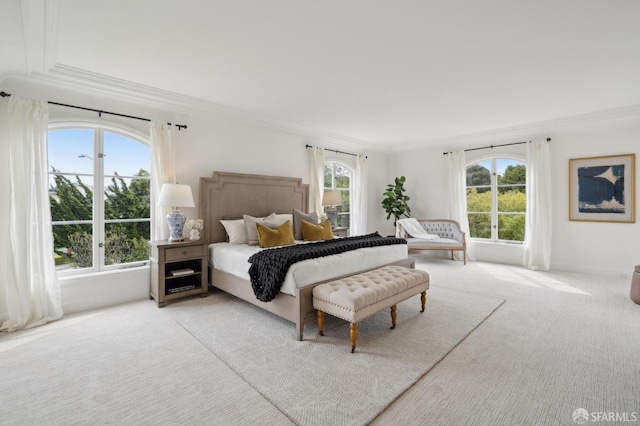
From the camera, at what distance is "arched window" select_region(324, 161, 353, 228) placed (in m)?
6.57

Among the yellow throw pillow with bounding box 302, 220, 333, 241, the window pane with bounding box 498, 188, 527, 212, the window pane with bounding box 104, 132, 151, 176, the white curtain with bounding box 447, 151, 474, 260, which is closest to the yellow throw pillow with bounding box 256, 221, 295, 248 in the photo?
the yellow throw pillow with bounding box 302, 220, 333, 241

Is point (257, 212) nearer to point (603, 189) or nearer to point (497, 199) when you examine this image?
point (497, 199)

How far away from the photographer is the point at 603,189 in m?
5.05

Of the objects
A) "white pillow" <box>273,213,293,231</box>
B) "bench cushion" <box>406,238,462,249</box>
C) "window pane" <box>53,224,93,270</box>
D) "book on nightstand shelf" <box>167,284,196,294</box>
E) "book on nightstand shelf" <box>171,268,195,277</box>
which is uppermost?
"white pillow" <box>273,213,293,231</box>

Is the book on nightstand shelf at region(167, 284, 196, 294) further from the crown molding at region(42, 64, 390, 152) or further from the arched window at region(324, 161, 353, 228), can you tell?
the arched window at region(324, 161, 353, 228)

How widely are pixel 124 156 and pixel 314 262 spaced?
A: 2.93 metres

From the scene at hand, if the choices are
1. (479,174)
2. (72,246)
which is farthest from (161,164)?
(479,174)

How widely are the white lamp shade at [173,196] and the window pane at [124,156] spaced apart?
605 mm

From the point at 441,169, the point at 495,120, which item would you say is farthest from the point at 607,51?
the point at 441,169

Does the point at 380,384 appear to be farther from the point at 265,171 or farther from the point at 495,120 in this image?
the point at 495,120

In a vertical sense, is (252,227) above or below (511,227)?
above

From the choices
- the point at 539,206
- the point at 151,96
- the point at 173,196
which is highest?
the point at 151,96

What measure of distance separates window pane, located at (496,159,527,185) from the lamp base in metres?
6.01

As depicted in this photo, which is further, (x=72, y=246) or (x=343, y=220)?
(x=343, y=220)
